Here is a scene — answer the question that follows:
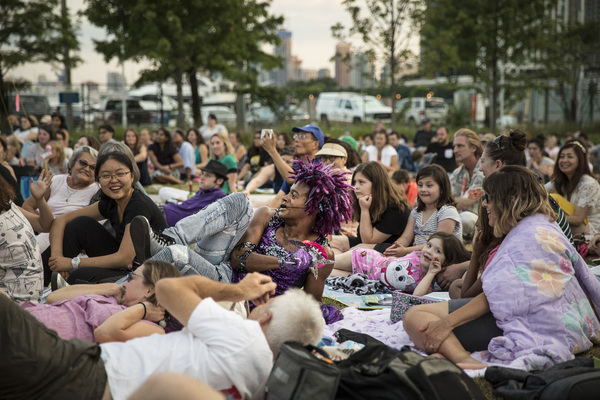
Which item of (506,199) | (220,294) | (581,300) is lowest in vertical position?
(581,300)

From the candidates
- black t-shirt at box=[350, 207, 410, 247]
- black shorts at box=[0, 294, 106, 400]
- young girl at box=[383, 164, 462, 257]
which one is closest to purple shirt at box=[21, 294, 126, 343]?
black shorts at box=[0, 294, 106, 400]

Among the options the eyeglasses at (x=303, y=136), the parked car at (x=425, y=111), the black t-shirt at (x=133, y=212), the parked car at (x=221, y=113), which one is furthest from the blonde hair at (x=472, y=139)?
the parked car at (x=425, y=111)

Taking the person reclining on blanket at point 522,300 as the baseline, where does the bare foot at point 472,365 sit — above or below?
below

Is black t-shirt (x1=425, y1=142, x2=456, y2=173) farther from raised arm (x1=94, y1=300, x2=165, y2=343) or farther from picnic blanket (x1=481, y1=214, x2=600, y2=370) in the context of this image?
raised arm (x1=94, y1=300, x2=165, y2=343)

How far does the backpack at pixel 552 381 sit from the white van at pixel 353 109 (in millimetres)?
26900

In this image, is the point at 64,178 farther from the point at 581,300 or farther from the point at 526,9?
the point at 526,9

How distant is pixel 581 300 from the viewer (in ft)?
13.8

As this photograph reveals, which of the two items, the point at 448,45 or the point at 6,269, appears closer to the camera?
the point at 6,269

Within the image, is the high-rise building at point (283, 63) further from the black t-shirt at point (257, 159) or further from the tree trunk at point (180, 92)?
the black t-shirt at point (257, 159)

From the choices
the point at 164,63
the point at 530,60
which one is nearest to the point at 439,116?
the point at 530,60

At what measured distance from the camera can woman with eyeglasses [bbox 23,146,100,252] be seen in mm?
6133

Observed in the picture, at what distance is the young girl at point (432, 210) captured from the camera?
6.41m

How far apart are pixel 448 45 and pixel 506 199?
60.0ft

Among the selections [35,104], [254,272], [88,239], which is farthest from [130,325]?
[35,104]
